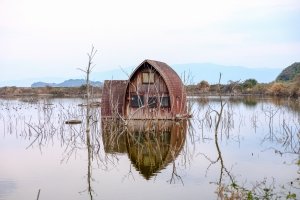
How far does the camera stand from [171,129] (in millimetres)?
29750

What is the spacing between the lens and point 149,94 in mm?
35500

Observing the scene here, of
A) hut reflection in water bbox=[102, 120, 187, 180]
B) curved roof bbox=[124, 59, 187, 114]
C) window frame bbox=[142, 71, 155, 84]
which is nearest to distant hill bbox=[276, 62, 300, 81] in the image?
curved roof bbox=[124, 59, 187, 114]

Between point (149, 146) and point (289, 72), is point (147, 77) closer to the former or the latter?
point (149, 146)

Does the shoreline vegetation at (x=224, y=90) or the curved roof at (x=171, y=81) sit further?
the shoreline vegetation at (x=224, y=90)

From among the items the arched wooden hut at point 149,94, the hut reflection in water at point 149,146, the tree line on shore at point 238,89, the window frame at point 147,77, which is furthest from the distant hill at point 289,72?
the hut reflection in water at point 149,146

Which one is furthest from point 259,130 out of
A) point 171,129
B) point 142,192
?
point 142,192

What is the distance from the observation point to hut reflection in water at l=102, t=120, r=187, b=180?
18391 mm

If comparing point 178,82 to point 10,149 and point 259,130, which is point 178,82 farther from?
point 10,149

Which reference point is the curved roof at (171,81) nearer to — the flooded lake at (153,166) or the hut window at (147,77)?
the hut window at (147,77)

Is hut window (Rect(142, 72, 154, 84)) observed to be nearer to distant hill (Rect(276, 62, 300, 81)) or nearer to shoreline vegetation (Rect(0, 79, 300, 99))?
shoreline vegetation (Rect(0, 79, 300, 99))

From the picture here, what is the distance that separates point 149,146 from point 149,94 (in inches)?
507

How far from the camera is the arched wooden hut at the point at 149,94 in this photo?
34.8 m

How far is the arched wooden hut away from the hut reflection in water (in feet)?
11.3

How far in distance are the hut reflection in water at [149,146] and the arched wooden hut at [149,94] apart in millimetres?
3440
